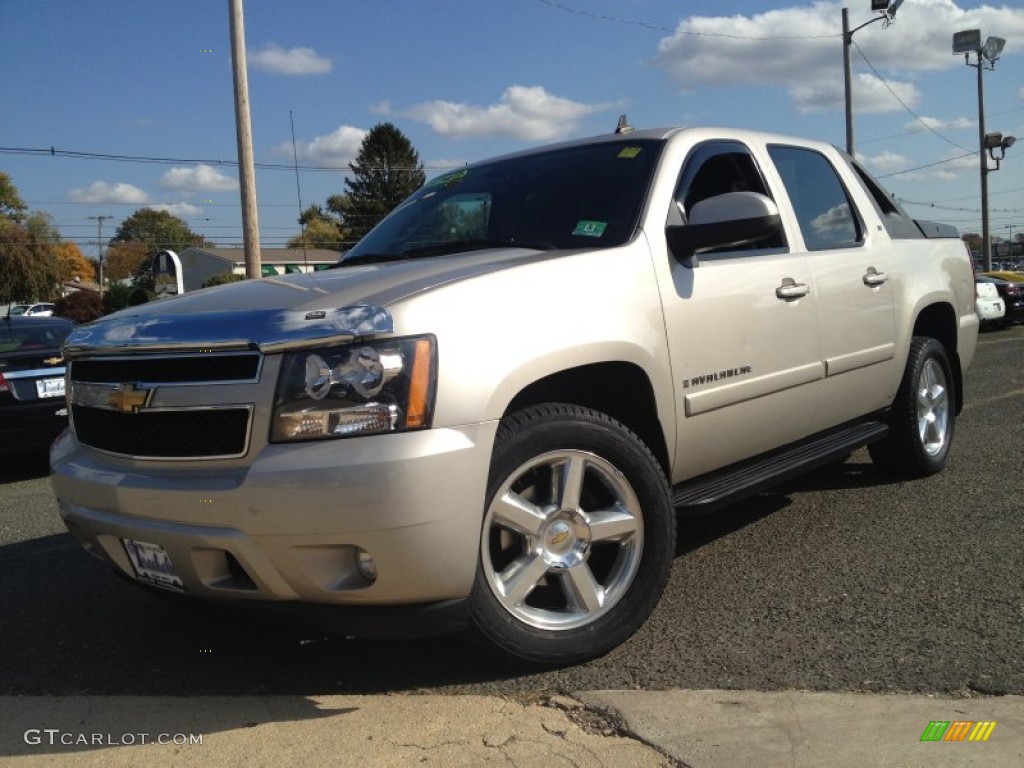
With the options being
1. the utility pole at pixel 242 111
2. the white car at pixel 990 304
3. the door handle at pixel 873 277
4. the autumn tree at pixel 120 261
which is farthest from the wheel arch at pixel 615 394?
the autumn tree at pixel 120 261

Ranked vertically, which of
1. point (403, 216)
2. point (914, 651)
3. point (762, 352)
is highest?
point (403, 216)

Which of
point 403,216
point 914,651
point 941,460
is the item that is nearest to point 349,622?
point 914,651

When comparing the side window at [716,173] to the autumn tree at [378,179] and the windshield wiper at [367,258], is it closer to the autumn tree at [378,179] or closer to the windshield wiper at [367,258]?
the windshield wiper at [367,258]

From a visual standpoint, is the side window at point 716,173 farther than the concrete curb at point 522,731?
Yes

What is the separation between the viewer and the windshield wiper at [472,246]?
3.59 metres

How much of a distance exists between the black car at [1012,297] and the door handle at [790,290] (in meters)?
17.8

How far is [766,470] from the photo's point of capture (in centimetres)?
392

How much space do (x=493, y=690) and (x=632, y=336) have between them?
126 centimetres

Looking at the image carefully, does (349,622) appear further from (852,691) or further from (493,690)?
(852,691)

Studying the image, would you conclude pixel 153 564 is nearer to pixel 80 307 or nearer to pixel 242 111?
pixel 242 111

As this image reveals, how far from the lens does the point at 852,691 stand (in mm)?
2818

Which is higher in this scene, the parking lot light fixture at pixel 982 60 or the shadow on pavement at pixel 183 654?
the parking lot light fixture at pixel 982 60

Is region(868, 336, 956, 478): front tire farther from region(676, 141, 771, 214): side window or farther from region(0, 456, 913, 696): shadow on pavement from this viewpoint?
region(0, 456, 913, 696): shadow on pavement

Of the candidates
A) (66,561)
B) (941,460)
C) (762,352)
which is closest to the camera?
(762,352)
